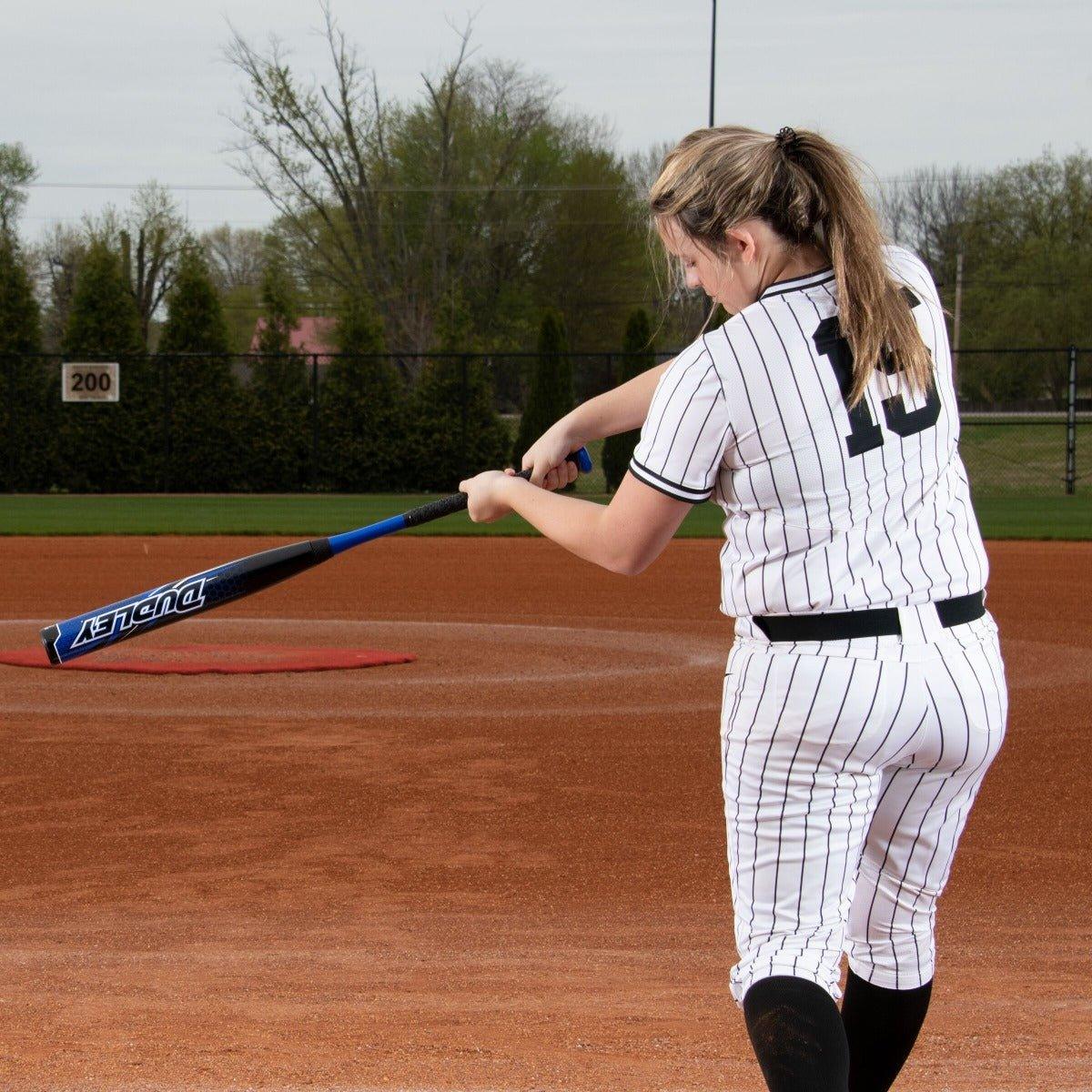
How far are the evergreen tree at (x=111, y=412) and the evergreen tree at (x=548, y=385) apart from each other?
724 centimetres

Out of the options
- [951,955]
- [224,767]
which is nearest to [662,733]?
[224,767]

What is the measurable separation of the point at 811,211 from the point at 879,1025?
4.90 feet

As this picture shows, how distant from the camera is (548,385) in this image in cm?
2961

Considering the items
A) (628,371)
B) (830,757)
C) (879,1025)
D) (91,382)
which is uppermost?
(628,371)

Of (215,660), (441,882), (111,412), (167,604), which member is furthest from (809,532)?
(111,412)

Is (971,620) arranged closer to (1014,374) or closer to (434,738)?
(434,738)

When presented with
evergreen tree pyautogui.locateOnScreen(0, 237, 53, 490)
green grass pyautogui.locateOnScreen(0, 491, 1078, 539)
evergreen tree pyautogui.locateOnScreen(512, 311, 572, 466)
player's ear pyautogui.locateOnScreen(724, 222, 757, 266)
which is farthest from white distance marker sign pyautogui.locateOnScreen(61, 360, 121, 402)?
player's ear pyautogui.locateOnScreen(724, 222, 757, 266)

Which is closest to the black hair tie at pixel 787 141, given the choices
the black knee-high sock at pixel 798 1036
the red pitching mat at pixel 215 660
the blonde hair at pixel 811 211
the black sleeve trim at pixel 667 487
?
the blonde hair at pixel 811 211

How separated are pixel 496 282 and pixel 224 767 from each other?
143ft

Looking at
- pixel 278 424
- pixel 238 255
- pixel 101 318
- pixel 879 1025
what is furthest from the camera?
pixel 238 255

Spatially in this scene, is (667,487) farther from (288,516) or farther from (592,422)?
(288,516)

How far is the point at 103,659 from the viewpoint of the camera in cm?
964

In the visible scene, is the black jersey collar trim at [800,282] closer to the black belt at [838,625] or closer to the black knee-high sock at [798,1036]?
the black belt at [838,625]

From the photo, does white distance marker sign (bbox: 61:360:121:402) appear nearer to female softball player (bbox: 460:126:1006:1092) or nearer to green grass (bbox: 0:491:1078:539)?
green grass (bbox: 0:491:1078:539)
